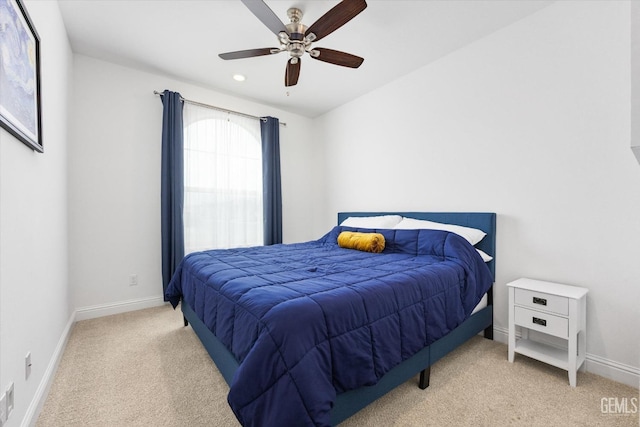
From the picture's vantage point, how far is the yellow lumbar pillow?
2660 millimetres

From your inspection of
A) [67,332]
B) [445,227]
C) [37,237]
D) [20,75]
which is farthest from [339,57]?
[67,332]

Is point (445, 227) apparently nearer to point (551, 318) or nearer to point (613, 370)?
point (551, 318)

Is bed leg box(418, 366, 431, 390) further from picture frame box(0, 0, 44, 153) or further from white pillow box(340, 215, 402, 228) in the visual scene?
picture frame box(0, 0, 44, 153)

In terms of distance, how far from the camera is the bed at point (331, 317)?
108cm

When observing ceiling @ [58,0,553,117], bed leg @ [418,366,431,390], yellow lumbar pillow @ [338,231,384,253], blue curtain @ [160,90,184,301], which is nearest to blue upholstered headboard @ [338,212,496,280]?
yellow lumbar pillow @ [338,231,384,253]

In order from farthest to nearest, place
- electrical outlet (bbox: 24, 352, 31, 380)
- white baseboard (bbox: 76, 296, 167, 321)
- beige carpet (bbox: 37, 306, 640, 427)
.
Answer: white baseboard (bbox: 76, 296, 167, 321), beige carpet (bbox: 37, 306, 640, 427), electrical outlet (bbox: 24, 352, 31, 380)

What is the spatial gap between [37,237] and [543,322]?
327 centimetres

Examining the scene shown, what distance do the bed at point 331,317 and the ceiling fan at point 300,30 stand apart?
171 cm

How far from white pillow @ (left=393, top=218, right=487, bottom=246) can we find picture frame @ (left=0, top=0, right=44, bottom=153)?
9.15 feet

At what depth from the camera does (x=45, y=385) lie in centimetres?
163

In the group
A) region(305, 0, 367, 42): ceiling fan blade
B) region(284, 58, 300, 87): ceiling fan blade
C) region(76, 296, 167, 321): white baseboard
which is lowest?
region(76, 296, 167, 321): white baseboard

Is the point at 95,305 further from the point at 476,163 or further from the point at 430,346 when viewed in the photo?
the point at 476,163

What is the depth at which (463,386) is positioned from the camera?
1.73m

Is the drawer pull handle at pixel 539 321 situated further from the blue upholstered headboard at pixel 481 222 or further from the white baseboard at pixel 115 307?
the white baseboard at pixel 115 307
